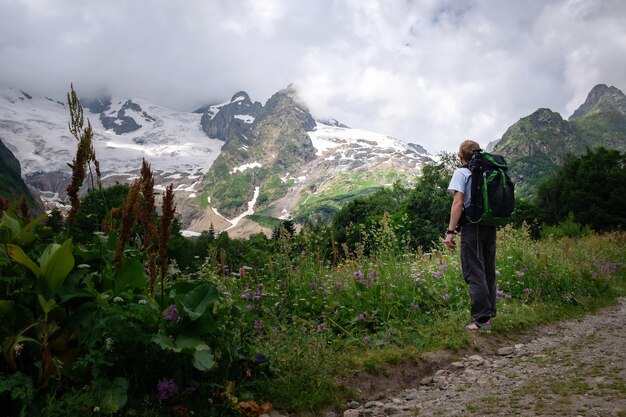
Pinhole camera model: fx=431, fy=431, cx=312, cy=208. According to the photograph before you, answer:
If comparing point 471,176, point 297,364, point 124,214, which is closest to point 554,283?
point 471,176

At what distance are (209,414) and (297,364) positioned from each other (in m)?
1.18

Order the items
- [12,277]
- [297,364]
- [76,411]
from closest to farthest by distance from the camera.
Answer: [76,411], [12,277], [297,364]

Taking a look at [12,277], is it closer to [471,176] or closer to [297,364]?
[297,364]

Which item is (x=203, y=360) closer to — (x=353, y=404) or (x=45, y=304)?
(x=45, y=304)

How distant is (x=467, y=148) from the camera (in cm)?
698

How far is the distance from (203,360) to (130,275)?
893mm

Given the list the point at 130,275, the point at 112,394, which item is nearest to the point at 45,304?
the point at 130,275

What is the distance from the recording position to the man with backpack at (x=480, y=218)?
20.6 ft

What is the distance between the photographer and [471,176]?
6492 mm

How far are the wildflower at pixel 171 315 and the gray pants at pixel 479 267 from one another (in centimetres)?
451

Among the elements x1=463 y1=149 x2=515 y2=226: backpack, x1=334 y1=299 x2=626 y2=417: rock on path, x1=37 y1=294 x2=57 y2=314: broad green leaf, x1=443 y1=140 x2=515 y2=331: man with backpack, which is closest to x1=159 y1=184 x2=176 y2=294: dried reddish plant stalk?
x1=37 y1=294 x2=57 y2=314: broad green leaf

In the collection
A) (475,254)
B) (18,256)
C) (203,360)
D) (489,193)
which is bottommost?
(203,360)

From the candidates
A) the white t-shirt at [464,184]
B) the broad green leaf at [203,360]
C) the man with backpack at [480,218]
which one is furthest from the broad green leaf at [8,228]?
the white t-shirt at [464,184]

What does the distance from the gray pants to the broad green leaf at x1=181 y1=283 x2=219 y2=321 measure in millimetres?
4279
